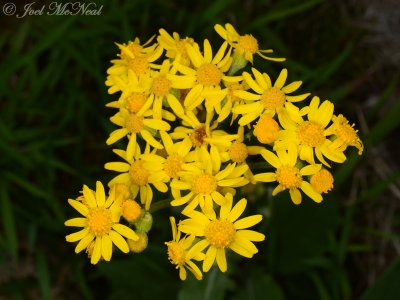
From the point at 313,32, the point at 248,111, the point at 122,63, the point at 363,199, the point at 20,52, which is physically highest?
the point at 20,52

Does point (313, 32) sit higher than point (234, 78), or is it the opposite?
point (313, 32)

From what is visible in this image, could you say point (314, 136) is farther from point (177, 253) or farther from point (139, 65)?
point (139, 65)

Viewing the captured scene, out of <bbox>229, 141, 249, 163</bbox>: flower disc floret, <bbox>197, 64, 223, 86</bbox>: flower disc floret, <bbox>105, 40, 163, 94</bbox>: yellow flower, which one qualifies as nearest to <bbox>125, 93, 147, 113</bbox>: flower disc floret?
<bbox>105, 40, 163, 94</bbox>: yellow flower

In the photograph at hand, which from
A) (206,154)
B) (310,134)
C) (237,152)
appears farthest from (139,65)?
(310,134)

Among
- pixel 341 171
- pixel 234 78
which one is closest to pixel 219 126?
pixel 234 78

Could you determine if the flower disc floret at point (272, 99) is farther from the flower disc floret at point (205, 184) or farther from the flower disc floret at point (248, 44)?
the flower disc floret at point (205, 184)

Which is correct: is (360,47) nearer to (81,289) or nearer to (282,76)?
(282,76)
